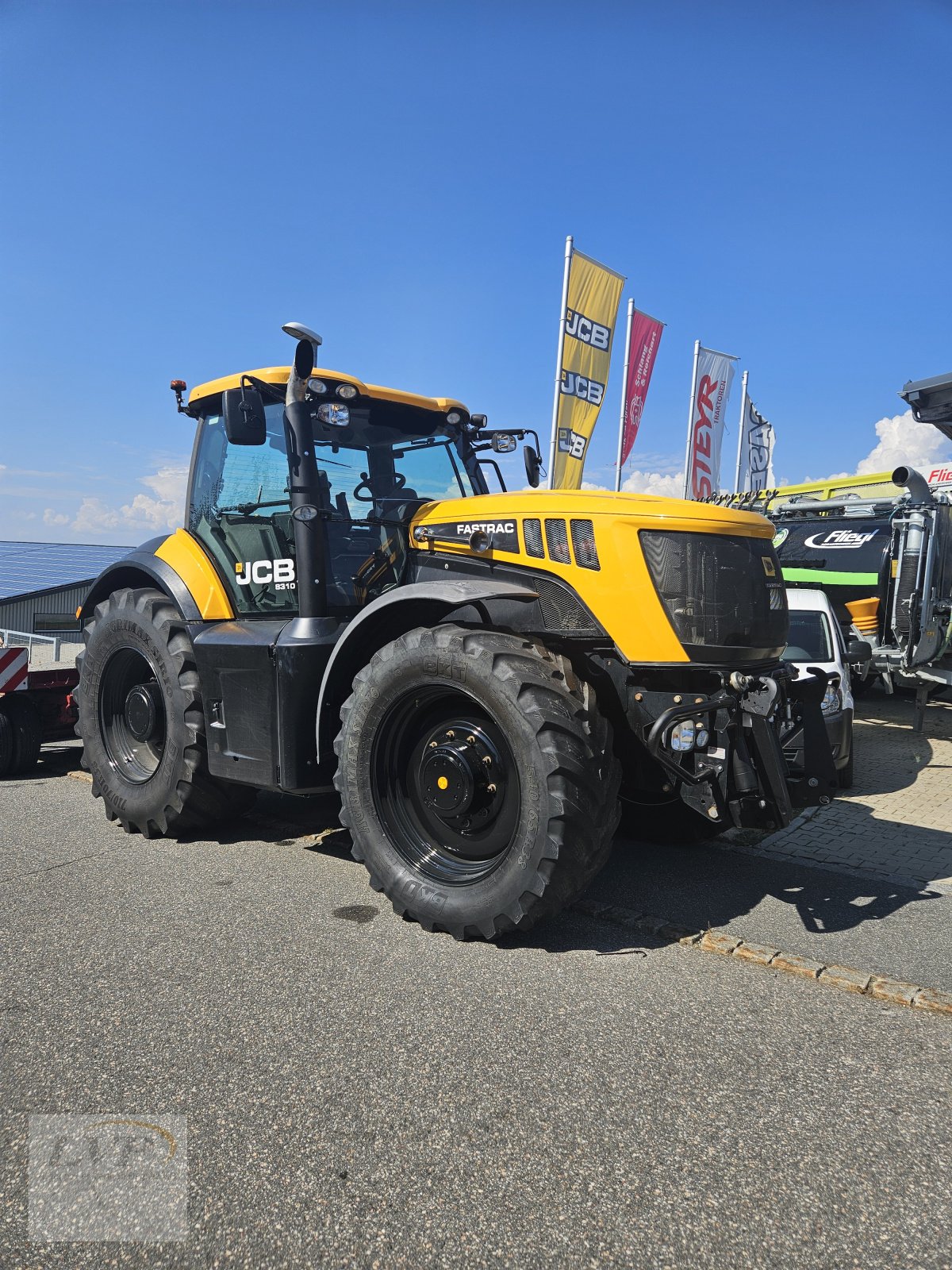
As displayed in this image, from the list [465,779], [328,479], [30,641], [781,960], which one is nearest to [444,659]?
[465,779]

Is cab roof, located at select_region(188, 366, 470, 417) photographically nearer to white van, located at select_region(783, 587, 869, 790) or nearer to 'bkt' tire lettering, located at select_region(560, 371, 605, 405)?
white van, located at select_region(783, 587, 869, 790)

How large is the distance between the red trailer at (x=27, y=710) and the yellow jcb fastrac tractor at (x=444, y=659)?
1962mm

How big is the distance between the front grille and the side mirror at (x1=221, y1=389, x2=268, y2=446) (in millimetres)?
2016

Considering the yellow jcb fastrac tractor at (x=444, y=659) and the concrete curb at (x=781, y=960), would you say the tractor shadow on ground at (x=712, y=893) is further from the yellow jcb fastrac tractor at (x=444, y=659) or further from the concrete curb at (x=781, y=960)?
the yellow jcb fastrac tractor at (x=444, y=659)

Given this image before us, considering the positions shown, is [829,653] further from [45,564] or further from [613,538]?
[45,564]

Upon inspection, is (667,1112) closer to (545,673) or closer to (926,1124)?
(926,1124)

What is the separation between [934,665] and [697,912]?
270 inches

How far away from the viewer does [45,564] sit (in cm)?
2534

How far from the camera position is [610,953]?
359 cm

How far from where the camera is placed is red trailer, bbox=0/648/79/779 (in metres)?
6.73

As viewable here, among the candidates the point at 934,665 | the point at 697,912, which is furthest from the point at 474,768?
the point at 934,665

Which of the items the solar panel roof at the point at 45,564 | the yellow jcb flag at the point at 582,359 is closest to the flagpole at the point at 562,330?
the yellow jcb flag at the point at 582,359

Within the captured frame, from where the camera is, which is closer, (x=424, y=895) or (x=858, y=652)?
(x=424, y=895)

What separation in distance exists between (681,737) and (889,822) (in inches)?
131
